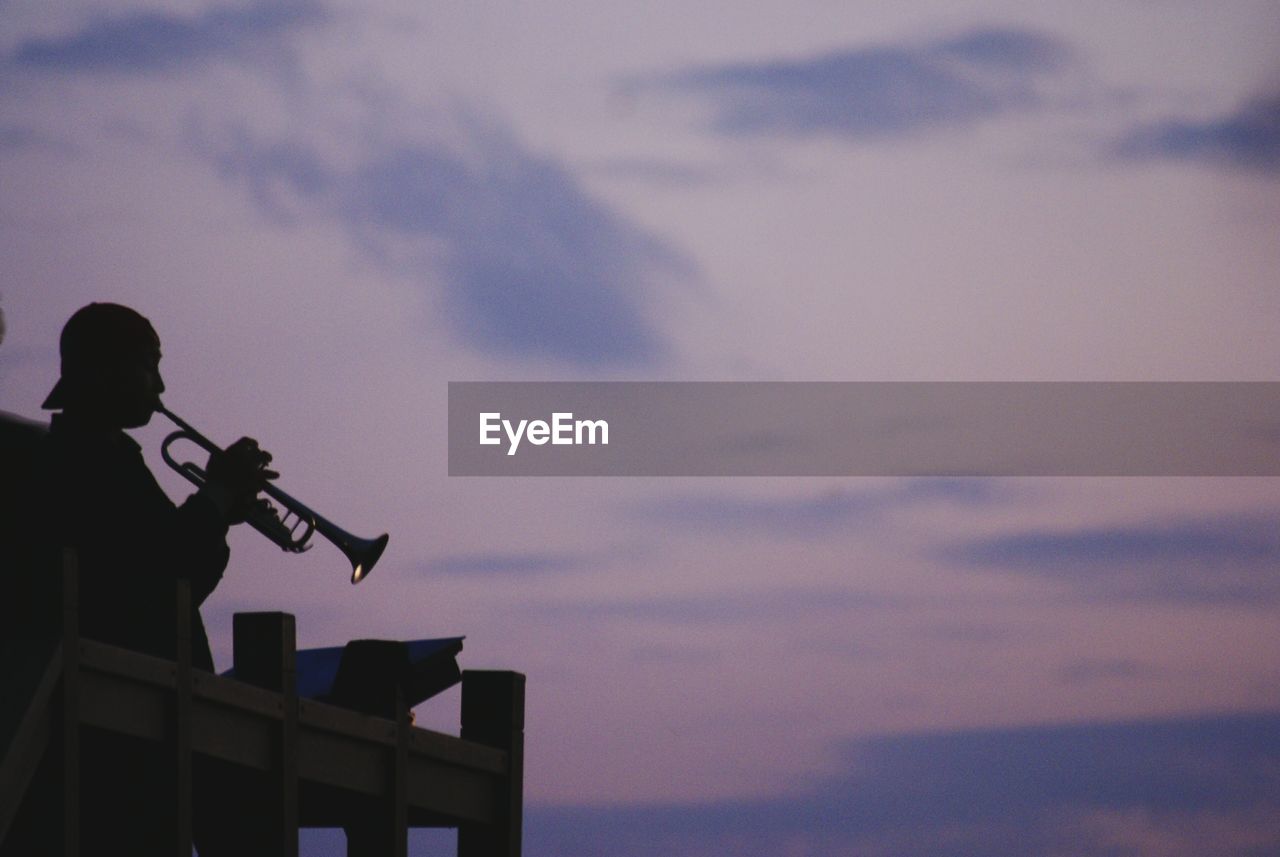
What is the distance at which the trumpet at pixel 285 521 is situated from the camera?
8.30 meters

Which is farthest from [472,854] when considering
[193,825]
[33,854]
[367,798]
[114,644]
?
[33,854]

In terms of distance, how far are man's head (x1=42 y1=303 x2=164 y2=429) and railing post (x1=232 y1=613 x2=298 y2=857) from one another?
0.86 meters

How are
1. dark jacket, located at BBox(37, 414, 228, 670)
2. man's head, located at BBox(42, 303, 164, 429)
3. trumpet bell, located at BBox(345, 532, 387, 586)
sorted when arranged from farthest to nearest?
trumpet bell, located at BBox(345, 532, 387, 586) → man's head, located at BBox(42, 303, 164, 429) → dark jacket, located at BBox(37, 414, 228, 670)

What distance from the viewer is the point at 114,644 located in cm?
598

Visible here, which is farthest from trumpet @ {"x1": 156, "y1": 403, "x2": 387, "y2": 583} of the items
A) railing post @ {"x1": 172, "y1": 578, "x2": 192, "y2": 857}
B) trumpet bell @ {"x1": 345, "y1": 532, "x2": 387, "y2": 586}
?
railing post @ {"x1": 172, "y1": 578, "x2": 192, "y2": 857}

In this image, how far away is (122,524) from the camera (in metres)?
6.02

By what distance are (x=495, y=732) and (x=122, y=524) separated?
221cm

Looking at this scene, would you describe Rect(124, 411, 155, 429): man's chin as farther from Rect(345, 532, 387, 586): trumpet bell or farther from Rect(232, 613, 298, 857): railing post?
Rect(345, 532, 387, 586): trumpet bell

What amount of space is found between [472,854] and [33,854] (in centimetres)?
272

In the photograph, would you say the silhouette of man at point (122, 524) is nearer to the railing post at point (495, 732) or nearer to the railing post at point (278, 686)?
the railing post at point (278, 686)

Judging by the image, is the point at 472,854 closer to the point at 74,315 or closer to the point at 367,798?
the point at 367,798

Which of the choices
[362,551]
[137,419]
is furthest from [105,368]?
[362,551]

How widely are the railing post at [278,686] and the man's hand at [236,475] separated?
0.52 m

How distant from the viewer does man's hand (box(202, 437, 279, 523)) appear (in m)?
6.53
